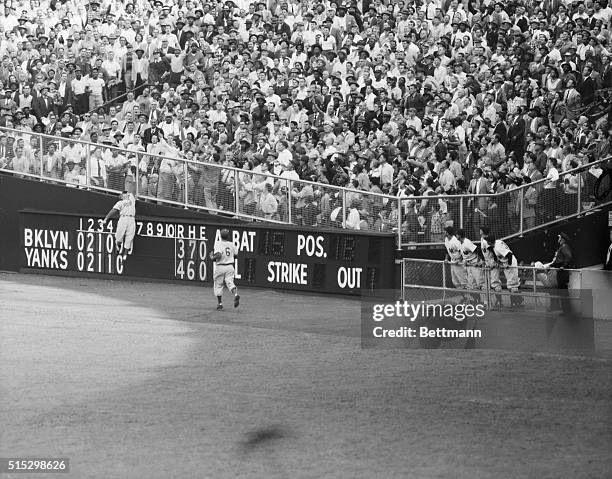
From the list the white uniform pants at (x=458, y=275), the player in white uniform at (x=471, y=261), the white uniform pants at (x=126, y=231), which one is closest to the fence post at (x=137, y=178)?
the white uniform pants at (x=126, y=231)

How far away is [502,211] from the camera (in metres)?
26.9

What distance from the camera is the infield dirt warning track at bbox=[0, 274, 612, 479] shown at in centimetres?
1471

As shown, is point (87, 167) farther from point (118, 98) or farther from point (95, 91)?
point (118, 98)

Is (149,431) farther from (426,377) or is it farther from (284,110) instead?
(284,110)

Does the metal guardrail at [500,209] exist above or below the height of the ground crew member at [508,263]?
above

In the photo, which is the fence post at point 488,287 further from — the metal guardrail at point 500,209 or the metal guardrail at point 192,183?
the metal guardrail at point 192,183

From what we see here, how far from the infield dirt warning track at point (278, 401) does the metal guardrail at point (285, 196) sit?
2794 millimetres

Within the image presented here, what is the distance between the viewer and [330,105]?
30.7 meters

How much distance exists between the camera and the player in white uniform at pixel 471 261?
75.8 ft

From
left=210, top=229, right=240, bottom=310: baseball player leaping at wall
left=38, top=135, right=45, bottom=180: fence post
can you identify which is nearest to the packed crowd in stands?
left=38, top=135, right=45, bottom=180: fence post

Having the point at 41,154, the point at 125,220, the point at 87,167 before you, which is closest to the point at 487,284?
the point at 125,220

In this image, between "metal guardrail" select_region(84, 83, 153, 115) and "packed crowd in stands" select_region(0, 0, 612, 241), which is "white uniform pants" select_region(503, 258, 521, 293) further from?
"metal guardrail" select_region(84, 83, 153, 115)

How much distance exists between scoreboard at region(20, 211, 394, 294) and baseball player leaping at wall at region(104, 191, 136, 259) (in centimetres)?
18

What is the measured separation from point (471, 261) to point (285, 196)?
526 cm
